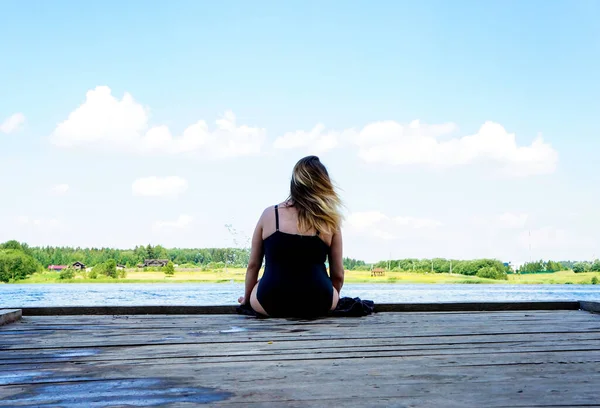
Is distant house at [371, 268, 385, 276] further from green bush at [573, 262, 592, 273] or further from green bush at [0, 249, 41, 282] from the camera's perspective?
green bush at [0, 249, 41, 282]

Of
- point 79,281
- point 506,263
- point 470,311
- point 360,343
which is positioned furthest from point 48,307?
point 506,263

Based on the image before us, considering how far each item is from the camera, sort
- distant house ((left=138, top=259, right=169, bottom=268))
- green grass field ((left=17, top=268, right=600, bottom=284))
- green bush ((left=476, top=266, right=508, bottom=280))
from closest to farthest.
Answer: green grass field ((left=17, top=268, right=600, bottom=284)), distant house ((left=138, top=259, right=169, bottom=268)), green bush ((left=476, top=266, right=508, bottom=280))

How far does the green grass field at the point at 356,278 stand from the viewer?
63469 millimetres

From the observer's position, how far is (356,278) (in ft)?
233

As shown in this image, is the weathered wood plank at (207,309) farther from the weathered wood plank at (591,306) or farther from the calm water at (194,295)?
the calm water at (194,295)

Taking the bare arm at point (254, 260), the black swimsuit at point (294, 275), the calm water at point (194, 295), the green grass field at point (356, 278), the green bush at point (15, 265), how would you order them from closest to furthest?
the black swimsuit at point (294, 275) → the bare arm at point (254, 260) → the calm water at point (194, 295) → the green bush at point (15, 265) → the green grass field at point (356, 278)

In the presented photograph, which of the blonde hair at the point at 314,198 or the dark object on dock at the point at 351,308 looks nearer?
the blonde hair at the point at 314,198

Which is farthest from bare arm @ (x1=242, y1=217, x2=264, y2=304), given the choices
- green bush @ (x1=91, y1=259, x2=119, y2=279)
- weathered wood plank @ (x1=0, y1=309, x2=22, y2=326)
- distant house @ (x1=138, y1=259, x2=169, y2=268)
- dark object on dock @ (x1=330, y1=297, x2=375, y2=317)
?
green bush @ (x1=91, y1=259, x2=119, y2=279)

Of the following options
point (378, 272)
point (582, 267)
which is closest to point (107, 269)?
point (378, 272)

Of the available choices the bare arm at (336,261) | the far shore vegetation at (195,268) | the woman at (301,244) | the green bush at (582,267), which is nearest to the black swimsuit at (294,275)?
the woman at (301,244)

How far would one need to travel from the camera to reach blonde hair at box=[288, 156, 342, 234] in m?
3.11

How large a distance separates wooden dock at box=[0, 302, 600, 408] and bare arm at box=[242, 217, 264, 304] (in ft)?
1.01

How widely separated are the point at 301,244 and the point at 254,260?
36 centimetres

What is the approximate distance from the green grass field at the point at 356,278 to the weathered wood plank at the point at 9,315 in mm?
59087
